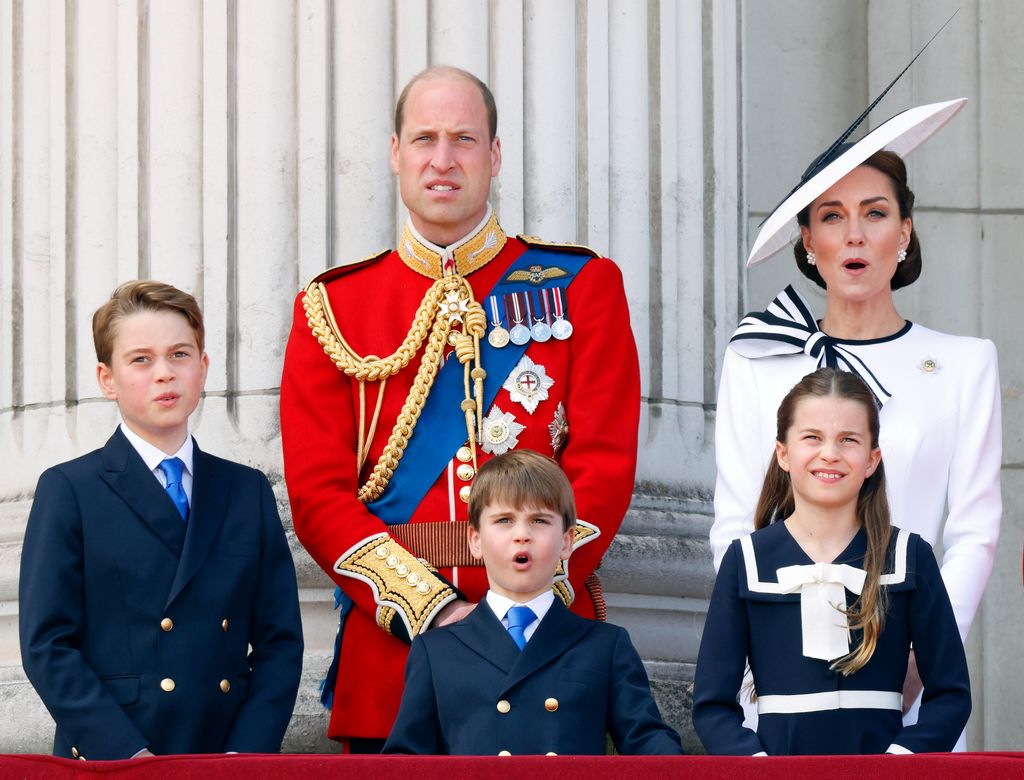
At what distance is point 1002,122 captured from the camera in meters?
6.62

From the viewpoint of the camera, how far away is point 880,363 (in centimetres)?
430

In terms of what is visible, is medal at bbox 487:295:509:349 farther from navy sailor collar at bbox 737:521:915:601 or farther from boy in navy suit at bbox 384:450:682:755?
navy sailor collar at bbox 737:521:915:601

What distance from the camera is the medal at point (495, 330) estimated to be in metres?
4.41

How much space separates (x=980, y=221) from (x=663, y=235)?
1.48 metres

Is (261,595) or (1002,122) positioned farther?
(1002,122)

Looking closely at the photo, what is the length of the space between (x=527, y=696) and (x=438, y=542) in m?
0.54

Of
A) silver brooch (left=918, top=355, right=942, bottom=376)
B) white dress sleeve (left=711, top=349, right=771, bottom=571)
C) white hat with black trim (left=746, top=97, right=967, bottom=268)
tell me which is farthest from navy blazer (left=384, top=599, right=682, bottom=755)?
white hat with black trim (left=746, top=97, right=967, bottom=268)

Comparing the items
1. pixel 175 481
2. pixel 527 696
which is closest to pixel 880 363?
pixel 527 696

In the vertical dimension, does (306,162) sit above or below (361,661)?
above

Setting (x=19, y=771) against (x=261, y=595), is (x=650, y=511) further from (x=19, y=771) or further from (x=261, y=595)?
(x=19, y=771)

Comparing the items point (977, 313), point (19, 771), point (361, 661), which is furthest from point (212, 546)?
point (977, 313)

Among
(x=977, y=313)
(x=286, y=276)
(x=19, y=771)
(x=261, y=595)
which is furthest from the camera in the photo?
(x=977, y=313)

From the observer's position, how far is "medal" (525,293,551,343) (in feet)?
14.4

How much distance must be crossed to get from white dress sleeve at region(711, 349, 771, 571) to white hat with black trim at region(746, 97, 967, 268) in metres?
0.29
